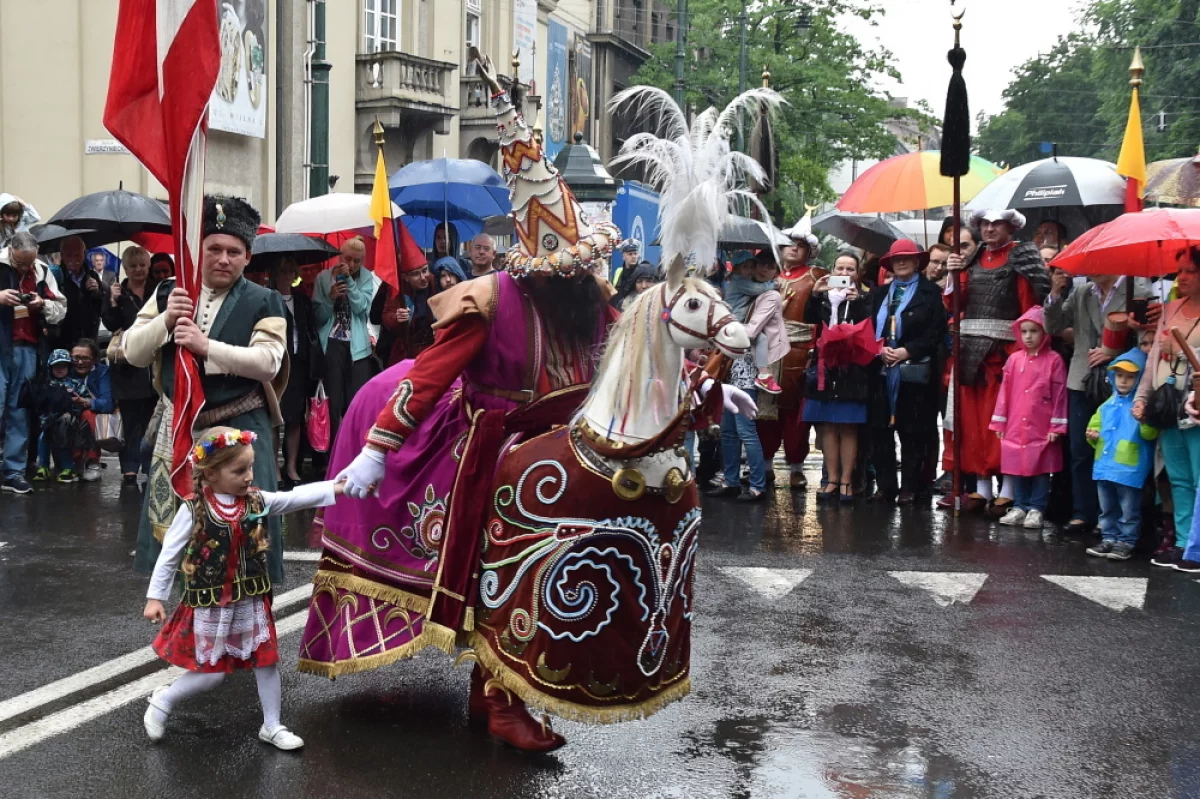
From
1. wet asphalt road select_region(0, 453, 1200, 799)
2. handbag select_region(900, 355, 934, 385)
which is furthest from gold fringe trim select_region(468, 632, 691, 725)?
handbag select_region(900, 355, 934, 385)

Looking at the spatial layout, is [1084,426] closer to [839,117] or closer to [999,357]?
[999,357]

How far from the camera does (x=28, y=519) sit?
966cm

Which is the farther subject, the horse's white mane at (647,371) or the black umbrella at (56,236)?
the black umbrella at (56,236)

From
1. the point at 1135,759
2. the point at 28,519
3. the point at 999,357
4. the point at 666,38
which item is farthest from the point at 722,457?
the point at 666,38

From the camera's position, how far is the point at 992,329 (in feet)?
35.3

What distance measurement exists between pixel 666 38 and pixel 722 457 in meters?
42.8

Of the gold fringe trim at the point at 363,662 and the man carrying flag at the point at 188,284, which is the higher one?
the man carrying flag at the point at 188,284

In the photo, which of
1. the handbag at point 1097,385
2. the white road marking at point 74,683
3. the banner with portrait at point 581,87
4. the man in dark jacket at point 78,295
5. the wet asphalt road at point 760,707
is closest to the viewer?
the wet asphalt road at point 760,707

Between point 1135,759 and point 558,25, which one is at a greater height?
point 558,25

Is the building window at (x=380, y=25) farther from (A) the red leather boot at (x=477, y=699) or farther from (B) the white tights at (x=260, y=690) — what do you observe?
(B) the white tights at (x=260, y=690)

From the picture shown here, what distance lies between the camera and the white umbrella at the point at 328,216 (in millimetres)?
12219

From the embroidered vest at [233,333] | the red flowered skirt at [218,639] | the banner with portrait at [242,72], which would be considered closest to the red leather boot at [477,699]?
the red flowered skirt at [218,639]

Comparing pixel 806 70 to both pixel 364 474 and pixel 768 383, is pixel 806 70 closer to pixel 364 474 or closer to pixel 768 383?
pixel 768 383

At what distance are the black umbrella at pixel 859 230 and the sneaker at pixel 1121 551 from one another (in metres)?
5.41
